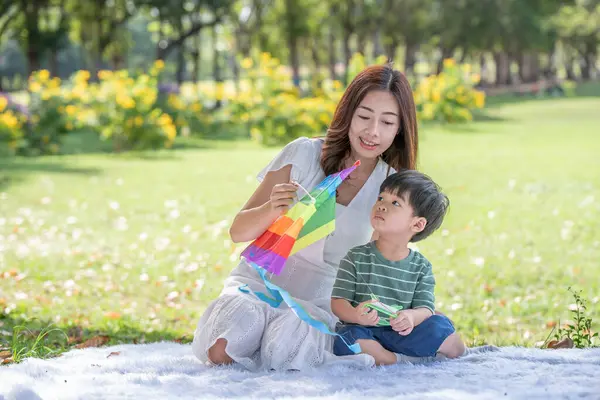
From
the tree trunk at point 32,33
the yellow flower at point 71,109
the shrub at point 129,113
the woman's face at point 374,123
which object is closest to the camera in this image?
the woman's face at point 374,123

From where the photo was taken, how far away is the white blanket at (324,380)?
3029 millimetres

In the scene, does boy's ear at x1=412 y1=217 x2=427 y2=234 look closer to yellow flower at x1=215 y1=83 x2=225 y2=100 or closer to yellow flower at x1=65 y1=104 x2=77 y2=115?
yellow flower at x1=65 y1=104 x2=77 y2=115

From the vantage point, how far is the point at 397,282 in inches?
147

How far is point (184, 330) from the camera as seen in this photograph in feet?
19.2

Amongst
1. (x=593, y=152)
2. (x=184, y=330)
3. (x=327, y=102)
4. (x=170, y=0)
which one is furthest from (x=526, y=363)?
(x=170, y=0)

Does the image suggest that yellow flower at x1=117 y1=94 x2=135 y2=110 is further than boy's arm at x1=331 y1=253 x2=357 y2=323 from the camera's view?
Yes

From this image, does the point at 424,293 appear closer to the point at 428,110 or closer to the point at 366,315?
the point at 366,315

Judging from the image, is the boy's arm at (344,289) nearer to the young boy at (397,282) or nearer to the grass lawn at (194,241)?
the young boy at (397,282)

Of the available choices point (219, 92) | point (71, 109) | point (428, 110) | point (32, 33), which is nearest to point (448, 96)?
point (428, 110)

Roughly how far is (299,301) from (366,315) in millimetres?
440

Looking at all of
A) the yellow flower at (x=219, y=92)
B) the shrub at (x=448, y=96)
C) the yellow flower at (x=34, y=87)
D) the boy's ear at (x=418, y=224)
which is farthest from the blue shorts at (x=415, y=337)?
the shrub at (x=448, y=96)

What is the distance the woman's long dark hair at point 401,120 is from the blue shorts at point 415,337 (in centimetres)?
78

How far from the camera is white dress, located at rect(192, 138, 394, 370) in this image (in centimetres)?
370

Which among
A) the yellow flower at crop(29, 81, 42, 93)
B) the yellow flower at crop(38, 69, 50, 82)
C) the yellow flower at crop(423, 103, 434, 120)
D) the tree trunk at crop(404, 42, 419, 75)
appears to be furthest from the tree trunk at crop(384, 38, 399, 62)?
the yellow flower at crop(29, 81, 42, 93)
